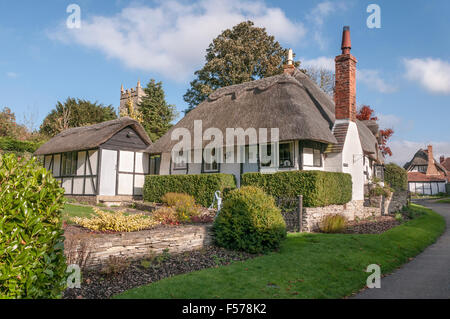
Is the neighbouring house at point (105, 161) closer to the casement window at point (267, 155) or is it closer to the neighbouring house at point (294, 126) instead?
the neighbouring house at point (294, 126)

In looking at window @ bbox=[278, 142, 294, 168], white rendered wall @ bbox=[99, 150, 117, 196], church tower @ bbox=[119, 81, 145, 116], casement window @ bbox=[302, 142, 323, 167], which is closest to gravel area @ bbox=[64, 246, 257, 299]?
window @ bbox=[278, 142, 294, 168]

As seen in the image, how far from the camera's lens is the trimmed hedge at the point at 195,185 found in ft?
48.7

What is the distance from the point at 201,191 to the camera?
49.8 ft

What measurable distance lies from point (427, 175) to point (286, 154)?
148 feet

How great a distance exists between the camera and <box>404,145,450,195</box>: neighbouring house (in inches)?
1951

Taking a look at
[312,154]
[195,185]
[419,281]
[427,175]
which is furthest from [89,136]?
[427,175]

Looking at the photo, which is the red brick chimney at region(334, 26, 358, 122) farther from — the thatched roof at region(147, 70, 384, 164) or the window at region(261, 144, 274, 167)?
the window at region(261, 144, 274, 167)

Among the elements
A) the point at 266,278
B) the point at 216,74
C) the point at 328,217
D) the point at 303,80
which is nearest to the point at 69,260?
the point at 266,278

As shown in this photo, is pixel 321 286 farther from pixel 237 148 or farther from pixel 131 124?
pixel 131 124

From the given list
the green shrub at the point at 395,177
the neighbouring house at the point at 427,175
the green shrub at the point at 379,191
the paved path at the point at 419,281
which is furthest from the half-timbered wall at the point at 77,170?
the neighbouring house at the point at 427,175

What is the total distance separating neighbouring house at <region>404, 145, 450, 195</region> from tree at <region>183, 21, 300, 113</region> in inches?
1290

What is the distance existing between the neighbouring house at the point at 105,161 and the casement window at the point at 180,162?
88.9 inches

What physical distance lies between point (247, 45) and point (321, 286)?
1086 inches

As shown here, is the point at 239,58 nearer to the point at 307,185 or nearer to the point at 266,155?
the point at 266,155
